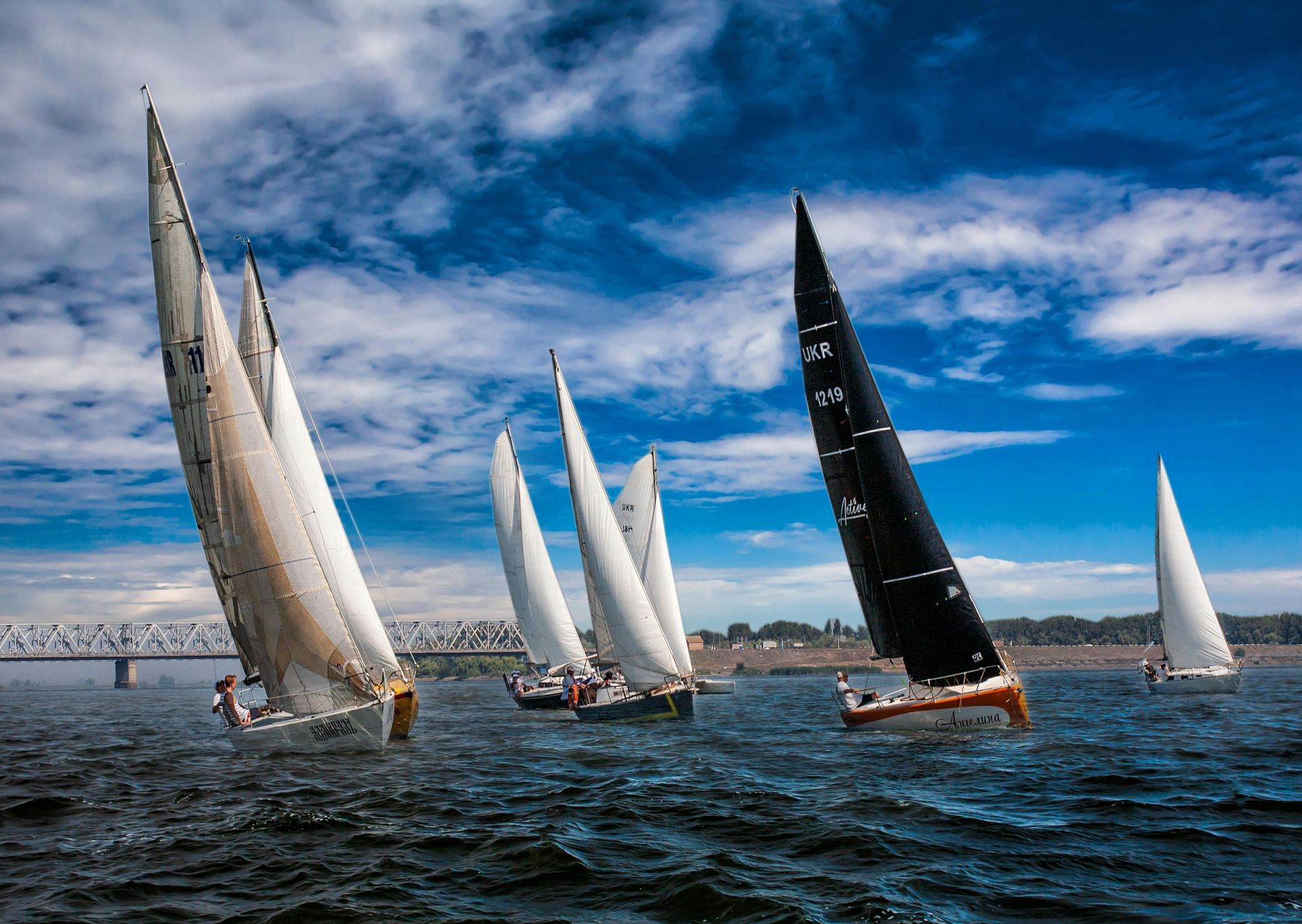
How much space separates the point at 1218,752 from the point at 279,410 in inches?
1221

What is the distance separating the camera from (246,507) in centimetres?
2280

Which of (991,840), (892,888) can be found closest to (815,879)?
(892,888)

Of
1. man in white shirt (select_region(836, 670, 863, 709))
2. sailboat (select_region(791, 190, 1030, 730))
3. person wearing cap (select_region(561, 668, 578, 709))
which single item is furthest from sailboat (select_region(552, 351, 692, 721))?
sailboat (select_region(791, 190, 1030, 730))

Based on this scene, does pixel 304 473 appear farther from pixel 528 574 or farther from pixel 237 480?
pixel 528 574

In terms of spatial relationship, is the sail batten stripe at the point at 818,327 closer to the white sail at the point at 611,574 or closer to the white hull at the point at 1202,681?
the white sail at the point at 611,574

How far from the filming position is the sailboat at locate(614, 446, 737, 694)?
51562 mm

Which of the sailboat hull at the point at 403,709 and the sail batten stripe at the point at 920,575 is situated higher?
the sail batten stripe at the point at 920,575

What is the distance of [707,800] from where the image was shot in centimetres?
1627

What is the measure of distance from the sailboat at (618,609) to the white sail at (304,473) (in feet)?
36.6

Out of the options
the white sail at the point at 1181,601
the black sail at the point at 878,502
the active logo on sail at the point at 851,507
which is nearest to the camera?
the black sail at the point at 878,502

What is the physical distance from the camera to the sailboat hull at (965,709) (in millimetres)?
25750

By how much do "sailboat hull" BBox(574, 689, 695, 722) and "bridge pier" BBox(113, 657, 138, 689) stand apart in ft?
580

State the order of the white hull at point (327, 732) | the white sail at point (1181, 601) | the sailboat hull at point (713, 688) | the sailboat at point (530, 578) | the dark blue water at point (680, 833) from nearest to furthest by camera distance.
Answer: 1. the dark blue water at point (680, 833)
2. the white hull at point (327, 732)
3. the white sail at point (1181, 601)
4. the sailboat at point (530, 578)
5. the sailboat hull at point (713, 688)

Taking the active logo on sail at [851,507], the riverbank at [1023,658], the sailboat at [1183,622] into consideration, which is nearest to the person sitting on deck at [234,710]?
the active logo on sail at [851,507]
